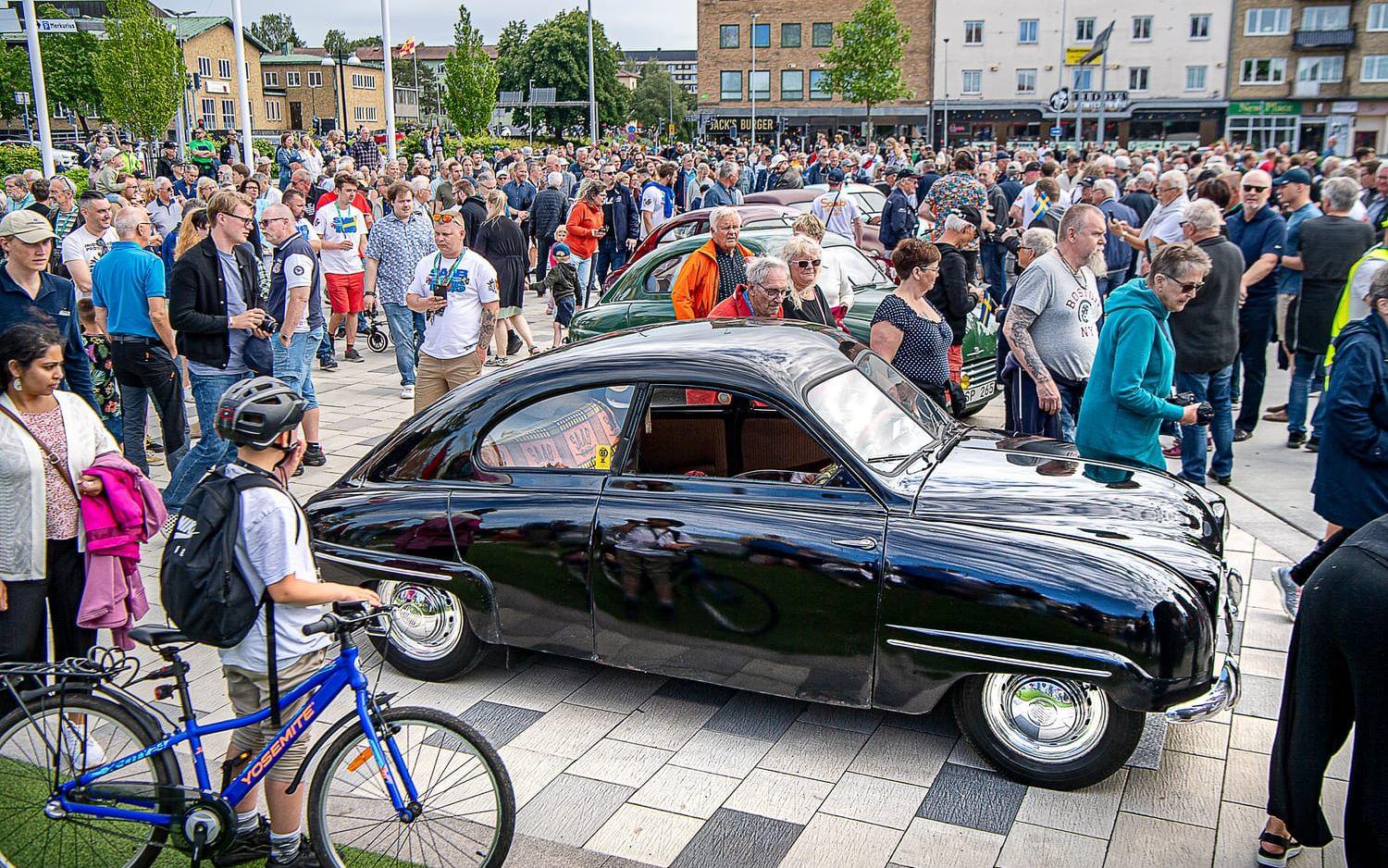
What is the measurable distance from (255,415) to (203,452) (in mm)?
4226

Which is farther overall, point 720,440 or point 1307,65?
point 1307,65

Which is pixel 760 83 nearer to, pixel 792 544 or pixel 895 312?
pixel 895 312

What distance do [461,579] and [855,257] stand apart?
7278 mm

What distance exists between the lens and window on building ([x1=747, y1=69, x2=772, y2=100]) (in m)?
75.1

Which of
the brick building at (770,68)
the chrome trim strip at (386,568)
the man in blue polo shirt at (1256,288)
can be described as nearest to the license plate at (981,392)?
the man in blue polo shirt at (1256,288)

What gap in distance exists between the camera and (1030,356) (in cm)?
673

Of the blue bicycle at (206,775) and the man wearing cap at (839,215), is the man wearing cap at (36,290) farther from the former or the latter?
the man wearing cap at (839,215)

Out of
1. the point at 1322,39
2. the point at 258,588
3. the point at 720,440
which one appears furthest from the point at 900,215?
the point at 1322,39

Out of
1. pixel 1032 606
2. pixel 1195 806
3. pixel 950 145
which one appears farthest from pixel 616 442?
pixel 950 145

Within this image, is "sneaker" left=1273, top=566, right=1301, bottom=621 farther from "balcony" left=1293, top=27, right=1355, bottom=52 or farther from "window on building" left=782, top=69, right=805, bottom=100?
"window on building" left=782, top=69, right=805, bottom=100

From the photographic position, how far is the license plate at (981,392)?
9680 millimetres

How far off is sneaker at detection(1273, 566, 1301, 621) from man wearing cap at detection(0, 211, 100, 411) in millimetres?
6734

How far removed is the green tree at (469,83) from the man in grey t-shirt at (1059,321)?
1643 inches

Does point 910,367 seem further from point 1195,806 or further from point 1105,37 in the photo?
point 1105,37
